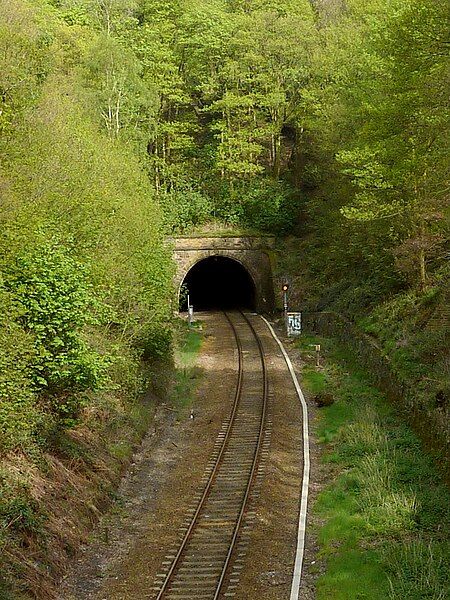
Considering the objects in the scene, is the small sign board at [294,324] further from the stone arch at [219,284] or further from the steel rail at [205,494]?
the stone arch at [219,284]

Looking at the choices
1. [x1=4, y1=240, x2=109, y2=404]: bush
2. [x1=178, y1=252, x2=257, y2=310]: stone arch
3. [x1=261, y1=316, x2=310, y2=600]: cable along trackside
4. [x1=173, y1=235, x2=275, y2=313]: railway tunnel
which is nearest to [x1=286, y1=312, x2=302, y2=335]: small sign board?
[x1=173, y1=235, x2=275, y2=313]: railway tunnel

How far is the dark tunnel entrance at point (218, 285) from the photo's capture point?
168 ft

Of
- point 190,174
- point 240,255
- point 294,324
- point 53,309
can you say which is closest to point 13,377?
point 53,309

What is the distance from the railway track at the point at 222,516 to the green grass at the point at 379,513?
64.8 inches

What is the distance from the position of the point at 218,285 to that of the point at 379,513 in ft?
144

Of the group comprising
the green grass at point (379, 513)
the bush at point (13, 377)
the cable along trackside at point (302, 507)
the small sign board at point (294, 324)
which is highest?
the bush at point (13, 377)

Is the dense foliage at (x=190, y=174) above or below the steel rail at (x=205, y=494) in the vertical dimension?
above

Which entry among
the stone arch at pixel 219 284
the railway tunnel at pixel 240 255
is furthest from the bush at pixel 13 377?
the stone arch at pixel 219 284

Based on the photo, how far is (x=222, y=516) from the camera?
599 inches

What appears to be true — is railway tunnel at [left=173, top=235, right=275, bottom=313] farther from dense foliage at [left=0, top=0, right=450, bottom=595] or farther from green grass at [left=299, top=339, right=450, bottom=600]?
green grass at [left=299, top=339, right=450, bottom=600]

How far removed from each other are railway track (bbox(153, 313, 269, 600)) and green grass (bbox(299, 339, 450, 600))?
1.65 metres

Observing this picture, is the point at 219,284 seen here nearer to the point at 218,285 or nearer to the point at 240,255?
the point at 218,285

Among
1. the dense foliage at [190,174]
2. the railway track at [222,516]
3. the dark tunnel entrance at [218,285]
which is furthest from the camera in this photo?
the dark tunnel entrance at [218,285]

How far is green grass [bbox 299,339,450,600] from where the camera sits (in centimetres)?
1170
